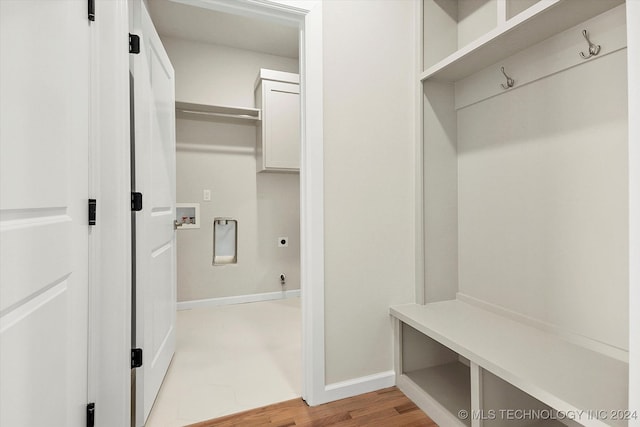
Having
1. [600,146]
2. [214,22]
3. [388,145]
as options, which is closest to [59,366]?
[388,145]

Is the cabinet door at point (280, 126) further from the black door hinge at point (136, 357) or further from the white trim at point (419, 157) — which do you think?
the black door hinge at point (136, 357)

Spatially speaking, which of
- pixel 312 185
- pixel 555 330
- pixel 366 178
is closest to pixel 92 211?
pixel 312 185

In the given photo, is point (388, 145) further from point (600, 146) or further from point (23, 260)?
point (23, 260)

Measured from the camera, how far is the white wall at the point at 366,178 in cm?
172

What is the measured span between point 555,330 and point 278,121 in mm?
2769

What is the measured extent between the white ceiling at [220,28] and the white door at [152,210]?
3.69ft

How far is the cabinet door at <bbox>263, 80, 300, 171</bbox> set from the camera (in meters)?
3.22

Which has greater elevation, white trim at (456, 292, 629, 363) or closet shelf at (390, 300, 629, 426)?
white trim at (456, 292, 629, 363)

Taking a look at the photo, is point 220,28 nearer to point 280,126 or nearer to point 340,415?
point 280,126

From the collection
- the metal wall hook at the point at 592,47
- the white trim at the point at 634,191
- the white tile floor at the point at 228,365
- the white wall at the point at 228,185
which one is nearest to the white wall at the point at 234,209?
the white wall at the point at 228,185

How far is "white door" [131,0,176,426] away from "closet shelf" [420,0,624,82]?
58.2 inches

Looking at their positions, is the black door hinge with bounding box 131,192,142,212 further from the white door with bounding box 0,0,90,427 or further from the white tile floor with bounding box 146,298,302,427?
the white tile floor with bounding box 146,298,302,427

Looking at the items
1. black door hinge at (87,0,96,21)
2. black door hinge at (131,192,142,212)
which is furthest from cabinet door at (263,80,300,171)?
black door hinge at (87,0,96,21)

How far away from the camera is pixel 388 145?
1.85 meters
